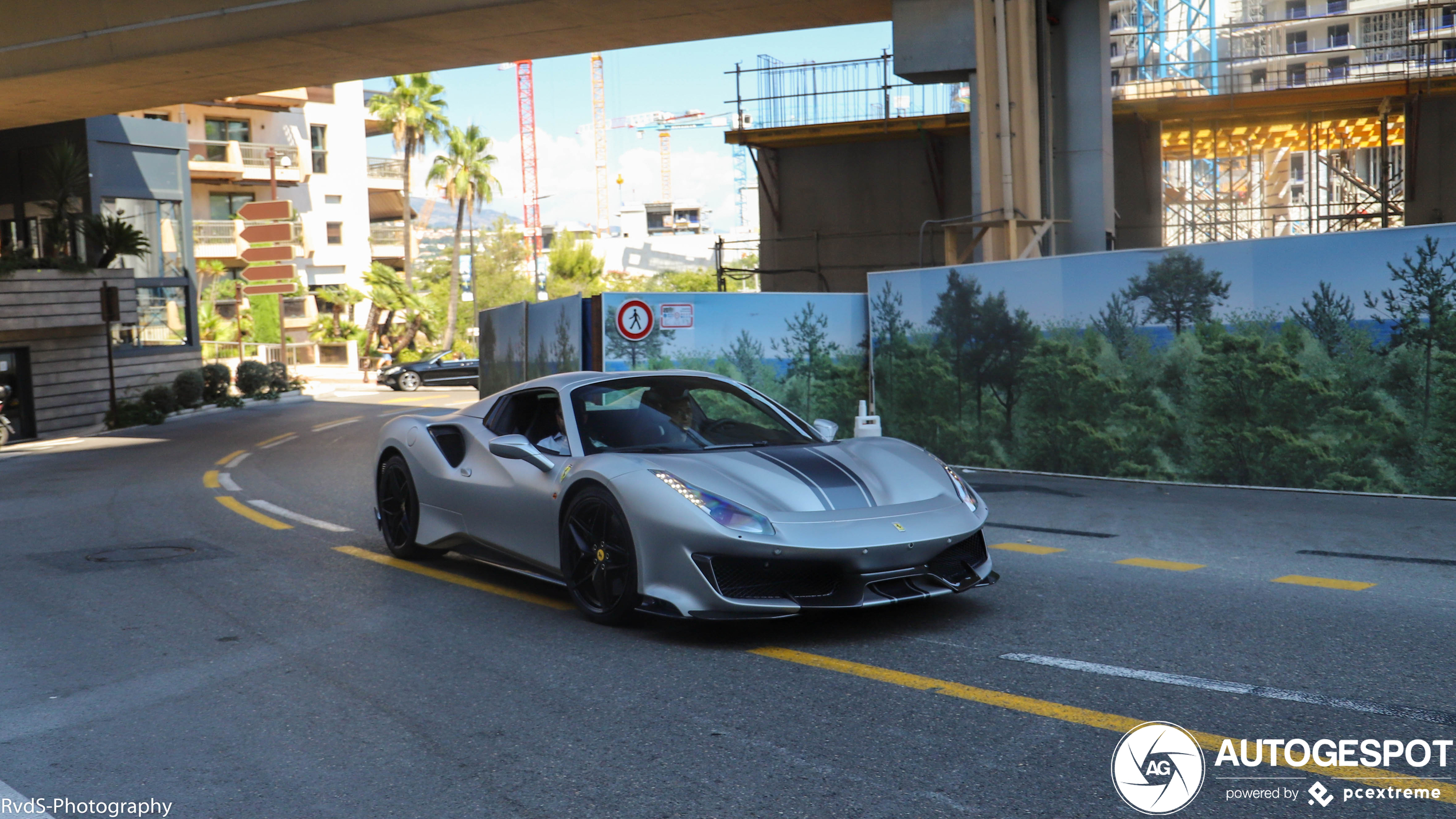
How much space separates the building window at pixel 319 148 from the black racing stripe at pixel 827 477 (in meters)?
60.5

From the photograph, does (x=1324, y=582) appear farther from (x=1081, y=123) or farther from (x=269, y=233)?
(x=269, y=233)

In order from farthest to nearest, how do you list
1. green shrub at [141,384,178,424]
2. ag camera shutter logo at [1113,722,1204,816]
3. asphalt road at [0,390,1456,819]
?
green shrub at [141,384,178,424], asphalt road at [0,390,1456,819], ag camera shutter logo at [1113,722,1204,816]

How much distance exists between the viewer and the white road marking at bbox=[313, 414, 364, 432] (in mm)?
22938

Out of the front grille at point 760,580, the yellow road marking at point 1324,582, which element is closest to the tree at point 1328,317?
the yellow road marking at point 1324,582

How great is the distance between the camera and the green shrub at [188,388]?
2984 cm

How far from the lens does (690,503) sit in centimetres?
539

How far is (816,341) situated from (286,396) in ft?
84.7

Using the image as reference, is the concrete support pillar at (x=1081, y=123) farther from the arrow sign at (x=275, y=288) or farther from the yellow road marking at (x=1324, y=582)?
the arrow sign at (x=275, y=288)

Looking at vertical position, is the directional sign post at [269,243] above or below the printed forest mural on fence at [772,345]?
above

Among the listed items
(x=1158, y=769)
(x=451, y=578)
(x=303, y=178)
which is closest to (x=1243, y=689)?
(x=1158, y=769)

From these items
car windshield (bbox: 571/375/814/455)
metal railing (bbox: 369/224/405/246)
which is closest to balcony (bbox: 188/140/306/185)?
metal railing (bbox: 369/224/405/246)

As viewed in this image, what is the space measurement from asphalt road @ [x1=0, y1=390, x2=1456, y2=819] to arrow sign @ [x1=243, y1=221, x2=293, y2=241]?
2677 centimetres

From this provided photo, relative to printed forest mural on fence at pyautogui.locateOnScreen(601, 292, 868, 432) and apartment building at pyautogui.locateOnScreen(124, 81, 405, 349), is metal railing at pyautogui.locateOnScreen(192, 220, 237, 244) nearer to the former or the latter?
apartment building at pyautogui.locateOnScreen(124, 81, 405, 349)

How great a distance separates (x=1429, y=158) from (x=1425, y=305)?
56.3 feet
